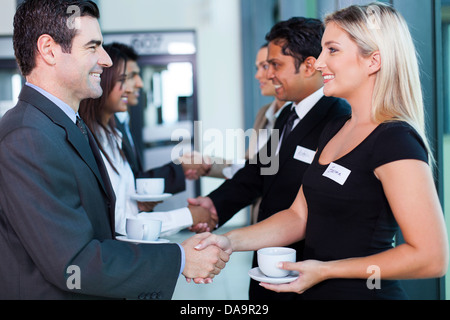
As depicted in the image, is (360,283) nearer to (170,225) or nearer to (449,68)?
(449,68)

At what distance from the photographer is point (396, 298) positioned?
4.63 ft

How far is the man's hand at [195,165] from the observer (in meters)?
3.40

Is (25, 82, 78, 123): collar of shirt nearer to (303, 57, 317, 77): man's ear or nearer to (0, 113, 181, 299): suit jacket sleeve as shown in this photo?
(0, 113, 181, 299): suit jacket sleeve

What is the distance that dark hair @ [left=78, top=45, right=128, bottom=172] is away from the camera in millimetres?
2432

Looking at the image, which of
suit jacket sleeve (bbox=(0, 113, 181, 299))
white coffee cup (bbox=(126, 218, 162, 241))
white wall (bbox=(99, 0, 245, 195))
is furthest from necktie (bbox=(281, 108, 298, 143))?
white wall (bbox=(99, 0, 245, 195))

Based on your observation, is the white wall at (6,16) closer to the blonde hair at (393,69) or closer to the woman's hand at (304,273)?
the blonde hair at (393,69)

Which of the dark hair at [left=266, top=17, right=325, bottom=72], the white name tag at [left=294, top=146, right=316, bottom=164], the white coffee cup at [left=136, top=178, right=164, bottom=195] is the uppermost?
the dark hair at [left=266, top=17, right=325, bottom=72]

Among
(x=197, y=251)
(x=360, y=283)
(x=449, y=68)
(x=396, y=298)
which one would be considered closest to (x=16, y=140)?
(x=197, y=251)

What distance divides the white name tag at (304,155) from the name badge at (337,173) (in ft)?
1.71

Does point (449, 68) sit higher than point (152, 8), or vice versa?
point (152, 8)

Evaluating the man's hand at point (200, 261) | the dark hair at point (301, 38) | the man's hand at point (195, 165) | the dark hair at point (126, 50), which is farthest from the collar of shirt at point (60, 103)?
the man's hand at point (195, 165)

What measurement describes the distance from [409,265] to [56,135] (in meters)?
1.04

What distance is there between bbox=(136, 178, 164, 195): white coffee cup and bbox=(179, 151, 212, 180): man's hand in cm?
94

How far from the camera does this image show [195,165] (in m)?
3.43
